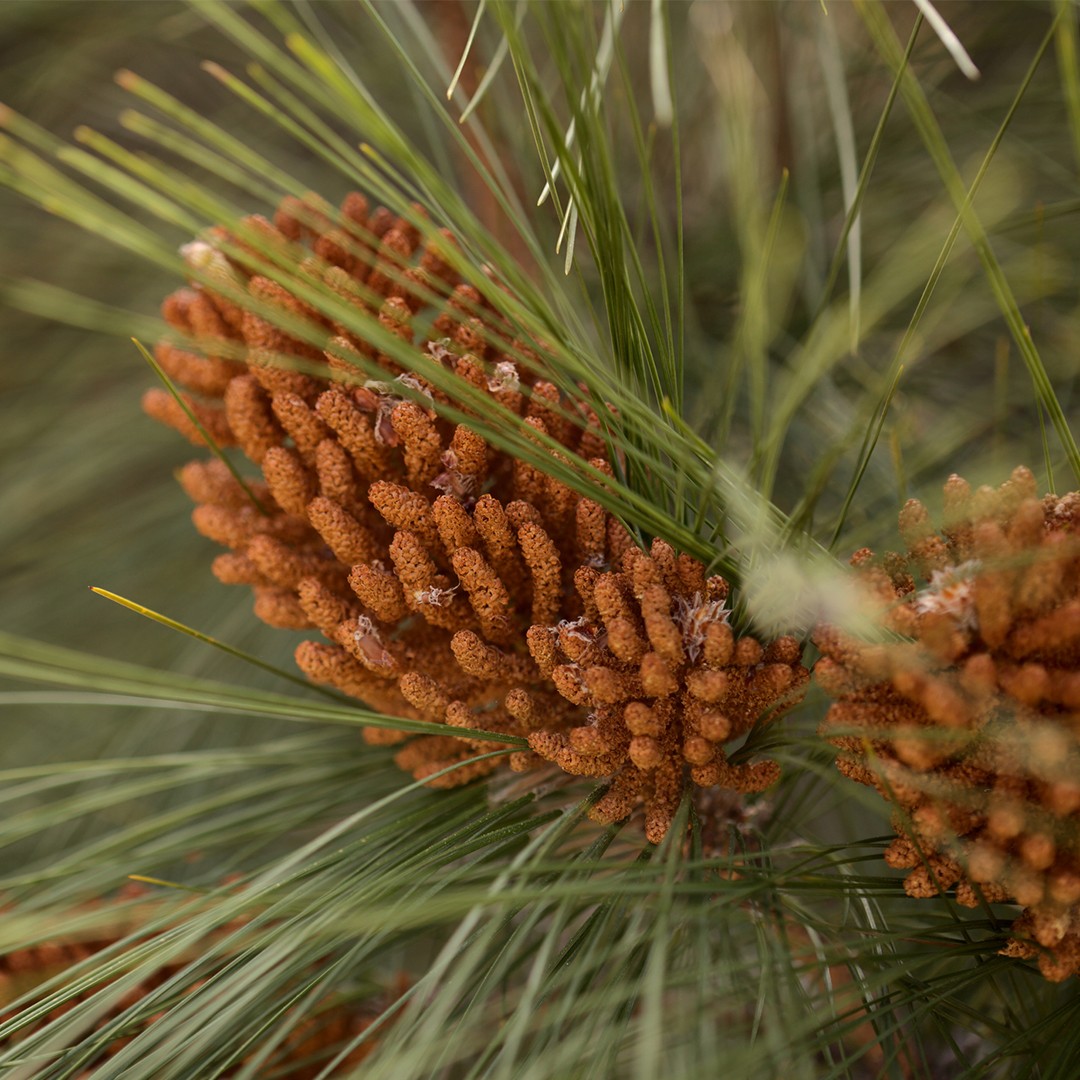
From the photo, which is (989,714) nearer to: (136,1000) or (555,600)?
(555,600)

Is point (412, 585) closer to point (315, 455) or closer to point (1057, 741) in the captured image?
point (315, 455)

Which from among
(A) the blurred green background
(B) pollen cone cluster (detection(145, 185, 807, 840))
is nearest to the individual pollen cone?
(B) pollen cone cluster (detection(145, 185, 807, 840))

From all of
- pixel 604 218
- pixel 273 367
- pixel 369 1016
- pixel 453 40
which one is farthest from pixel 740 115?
pixel 369 1016

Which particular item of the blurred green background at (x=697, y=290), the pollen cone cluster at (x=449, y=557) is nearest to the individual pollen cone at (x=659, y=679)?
the pollen cone cluster at (x=449, y=557)

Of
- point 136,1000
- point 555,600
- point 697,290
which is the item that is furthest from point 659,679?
point 697,290

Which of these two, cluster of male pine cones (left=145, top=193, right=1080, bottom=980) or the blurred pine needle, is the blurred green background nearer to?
the blurred pine needle

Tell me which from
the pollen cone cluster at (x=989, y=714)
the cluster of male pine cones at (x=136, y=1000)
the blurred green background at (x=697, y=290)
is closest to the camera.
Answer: the pollen cone cluster at (x=989, y=714)

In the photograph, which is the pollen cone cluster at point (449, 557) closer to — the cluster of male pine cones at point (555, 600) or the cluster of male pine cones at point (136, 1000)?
the cluster of male pine cones at point (555, 600)
